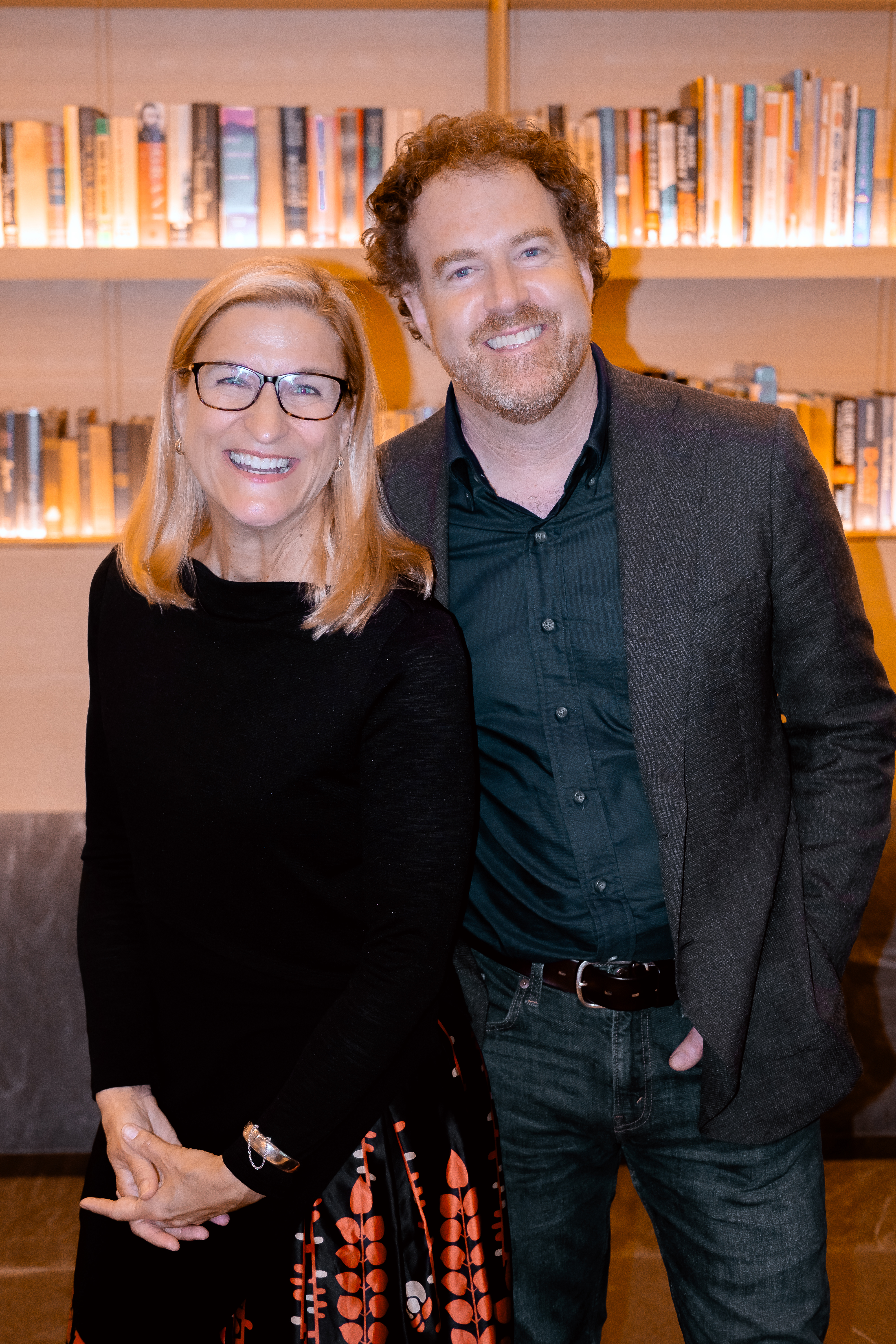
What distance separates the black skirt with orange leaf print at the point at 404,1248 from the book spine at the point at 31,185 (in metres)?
2.13

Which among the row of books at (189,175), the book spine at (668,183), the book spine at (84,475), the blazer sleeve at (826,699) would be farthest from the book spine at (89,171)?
the blazer sleeve at (826,699)

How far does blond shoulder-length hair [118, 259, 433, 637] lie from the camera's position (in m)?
1.18

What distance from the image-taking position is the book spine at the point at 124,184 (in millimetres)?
2488

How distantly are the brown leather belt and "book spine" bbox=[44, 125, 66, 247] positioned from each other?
2.03 metres

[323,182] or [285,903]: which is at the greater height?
[323,182]

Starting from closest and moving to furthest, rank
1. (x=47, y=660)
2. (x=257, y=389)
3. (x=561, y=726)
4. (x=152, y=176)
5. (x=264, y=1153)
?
(x=264, y=1153)
(x=257, y=389)
(x=561, y=726)
(x=152, y=176)
(x=47, y=660)

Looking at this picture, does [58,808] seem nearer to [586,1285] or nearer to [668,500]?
[586,1285]

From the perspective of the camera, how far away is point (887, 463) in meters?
2.70

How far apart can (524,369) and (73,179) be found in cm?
169

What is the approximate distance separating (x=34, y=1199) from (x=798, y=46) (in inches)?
123

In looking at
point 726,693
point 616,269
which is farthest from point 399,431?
point 726,693

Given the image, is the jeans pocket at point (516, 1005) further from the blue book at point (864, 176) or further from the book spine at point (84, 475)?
the blue book at point (864, 176)

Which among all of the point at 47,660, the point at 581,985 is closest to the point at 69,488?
the point at 47,660

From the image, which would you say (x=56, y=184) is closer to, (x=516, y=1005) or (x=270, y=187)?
(x=270, y=187)
